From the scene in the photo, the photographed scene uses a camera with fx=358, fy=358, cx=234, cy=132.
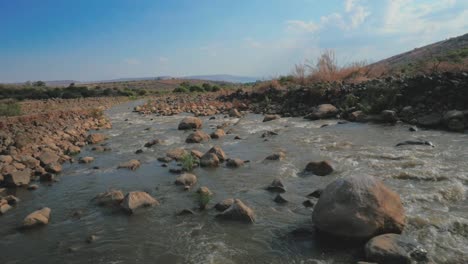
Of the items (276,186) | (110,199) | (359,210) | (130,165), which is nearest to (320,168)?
(276,186)

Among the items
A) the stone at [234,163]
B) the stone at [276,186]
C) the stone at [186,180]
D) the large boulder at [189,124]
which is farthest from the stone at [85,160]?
the stone at [276,186]

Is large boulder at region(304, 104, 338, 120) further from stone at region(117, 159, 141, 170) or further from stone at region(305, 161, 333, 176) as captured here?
stone at region(117, 159, 141, 170)

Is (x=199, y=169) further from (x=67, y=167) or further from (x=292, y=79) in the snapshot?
(x=292, y=79)

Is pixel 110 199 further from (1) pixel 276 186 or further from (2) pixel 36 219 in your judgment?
(1) pixel 276 186

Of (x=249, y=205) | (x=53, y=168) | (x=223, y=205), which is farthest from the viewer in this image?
(x=53, y=168)

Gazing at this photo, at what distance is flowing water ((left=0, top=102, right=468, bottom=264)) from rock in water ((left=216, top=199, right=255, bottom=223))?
151 mm

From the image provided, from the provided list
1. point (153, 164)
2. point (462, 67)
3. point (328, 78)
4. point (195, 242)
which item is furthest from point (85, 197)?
point (328, 78)

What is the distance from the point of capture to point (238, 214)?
18.9 feet

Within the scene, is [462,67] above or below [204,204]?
above

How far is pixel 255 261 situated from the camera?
454 cm

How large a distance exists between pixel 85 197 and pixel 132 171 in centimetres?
193

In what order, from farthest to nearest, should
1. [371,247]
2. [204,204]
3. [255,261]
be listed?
1. [204,204]
2. [255,261]
3. [371,247]

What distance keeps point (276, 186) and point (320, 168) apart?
141 centimetres

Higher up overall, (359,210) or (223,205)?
(359,210)
